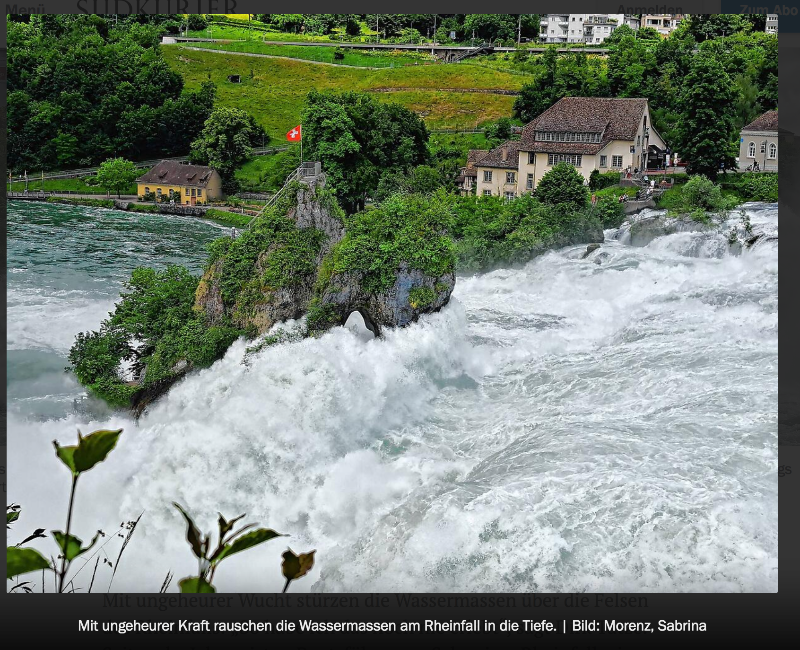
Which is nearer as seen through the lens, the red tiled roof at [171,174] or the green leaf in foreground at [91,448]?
the green leaf in foreground at [91,448]

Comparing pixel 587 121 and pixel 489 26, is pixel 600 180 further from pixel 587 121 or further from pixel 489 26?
pixel 489 26

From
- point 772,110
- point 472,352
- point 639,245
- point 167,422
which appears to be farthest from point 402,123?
point 167,422

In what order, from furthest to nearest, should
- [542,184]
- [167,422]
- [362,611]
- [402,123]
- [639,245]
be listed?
[402,123], [542,184], [639,245], [167,422], [362,611]

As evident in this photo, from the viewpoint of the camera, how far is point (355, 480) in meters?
11.4

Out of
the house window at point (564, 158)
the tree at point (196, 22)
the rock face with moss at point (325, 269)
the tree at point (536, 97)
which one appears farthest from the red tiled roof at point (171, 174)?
the tree at point (536, 97)

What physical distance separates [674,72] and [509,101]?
5.51 m

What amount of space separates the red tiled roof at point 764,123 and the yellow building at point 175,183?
51.2 ft

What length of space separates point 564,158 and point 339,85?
26.3 ft

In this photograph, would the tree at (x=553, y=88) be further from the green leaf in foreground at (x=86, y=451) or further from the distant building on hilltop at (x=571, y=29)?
the green leaf in foreground at (x=86, y=451)

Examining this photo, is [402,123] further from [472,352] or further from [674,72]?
[472,352]

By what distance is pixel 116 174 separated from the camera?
2602 cm

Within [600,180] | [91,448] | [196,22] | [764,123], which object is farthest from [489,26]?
[91,448]

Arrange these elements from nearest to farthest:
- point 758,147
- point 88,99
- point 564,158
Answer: point 88,99 < point 564,158 < point 758,147

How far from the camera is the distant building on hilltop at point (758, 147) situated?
94.7 feet
